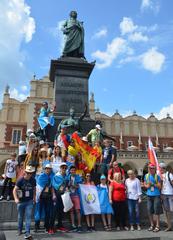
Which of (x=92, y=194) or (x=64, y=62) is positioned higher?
(x=64, y=62)

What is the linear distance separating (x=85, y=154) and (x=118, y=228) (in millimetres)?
2094

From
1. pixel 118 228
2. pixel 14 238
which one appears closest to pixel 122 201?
pixel 118 228

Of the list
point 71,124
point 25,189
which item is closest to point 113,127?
point 71,124

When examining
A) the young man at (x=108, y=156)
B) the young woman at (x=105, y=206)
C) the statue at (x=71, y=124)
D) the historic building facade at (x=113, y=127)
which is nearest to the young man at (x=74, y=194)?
the young woman at (x=105, y=206)

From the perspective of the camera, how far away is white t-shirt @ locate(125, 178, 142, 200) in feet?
16.7

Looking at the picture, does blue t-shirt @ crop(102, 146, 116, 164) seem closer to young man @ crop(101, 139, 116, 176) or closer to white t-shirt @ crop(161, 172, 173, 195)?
young man @ crop(101, 139, 116, 176)

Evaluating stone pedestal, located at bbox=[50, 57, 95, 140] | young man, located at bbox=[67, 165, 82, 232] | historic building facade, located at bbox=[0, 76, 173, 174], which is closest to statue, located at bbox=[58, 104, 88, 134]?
stone pedestal, located at bbox=[50, 57, 95, 140]

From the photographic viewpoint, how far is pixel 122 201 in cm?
510

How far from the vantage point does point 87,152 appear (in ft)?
21.0

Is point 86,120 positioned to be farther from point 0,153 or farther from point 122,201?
point 0,153

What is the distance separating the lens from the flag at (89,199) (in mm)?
4924

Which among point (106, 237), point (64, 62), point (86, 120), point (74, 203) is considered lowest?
point (106, 237)

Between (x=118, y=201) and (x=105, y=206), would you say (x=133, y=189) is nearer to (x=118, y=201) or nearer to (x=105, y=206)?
(x=118, y=201)

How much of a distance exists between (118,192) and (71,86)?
4955 mm
